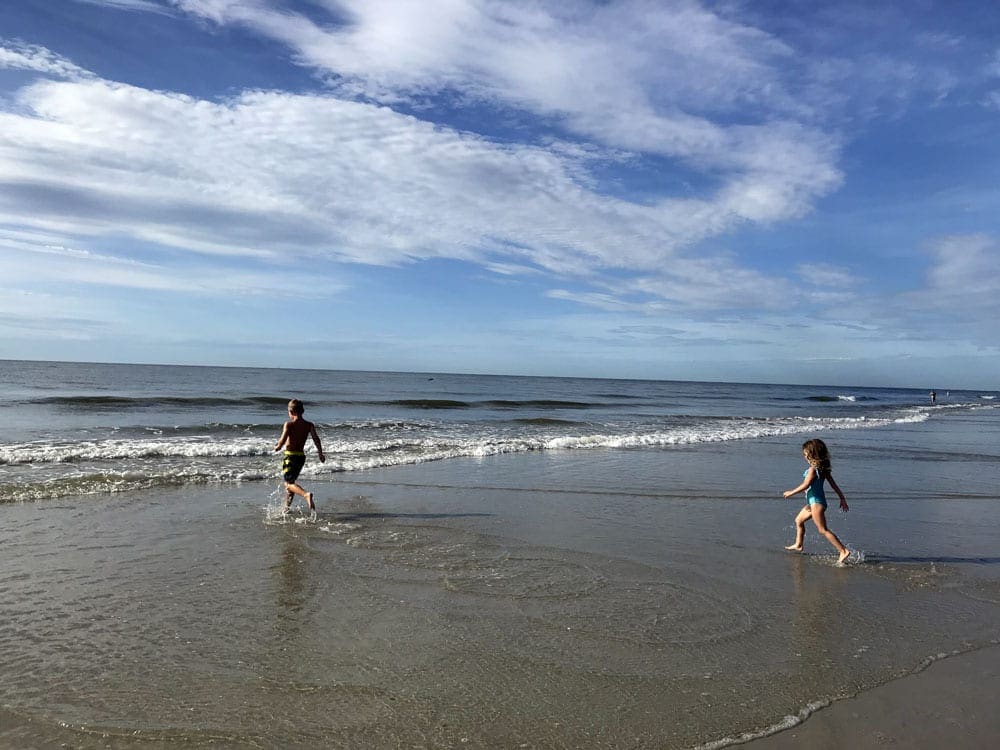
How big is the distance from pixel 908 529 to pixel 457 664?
7750 millimetres

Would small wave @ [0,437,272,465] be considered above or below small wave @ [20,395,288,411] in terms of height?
below

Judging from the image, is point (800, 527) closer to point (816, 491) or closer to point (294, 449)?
point (816, 491)

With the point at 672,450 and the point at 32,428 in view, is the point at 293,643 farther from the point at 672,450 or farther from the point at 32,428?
the point at 32,428

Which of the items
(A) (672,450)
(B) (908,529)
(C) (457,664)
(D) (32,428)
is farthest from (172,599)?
(D) (32,428)

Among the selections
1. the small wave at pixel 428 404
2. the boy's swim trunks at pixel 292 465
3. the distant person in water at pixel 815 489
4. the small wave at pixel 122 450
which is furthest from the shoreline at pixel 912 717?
the small wave at pixel 428 404

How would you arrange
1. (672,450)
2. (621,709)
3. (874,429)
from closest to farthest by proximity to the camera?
(621,709) → (672,450) → (874,429)

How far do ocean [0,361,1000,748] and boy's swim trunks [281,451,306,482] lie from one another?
0.59m

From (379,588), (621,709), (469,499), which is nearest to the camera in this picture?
(621,709)

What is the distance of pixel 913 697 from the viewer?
4410 mm

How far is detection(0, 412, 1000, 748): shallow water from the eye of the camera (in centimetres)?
400

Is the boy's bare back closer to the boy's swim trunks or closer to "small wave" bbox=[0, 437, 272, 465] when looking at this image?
the boy's swim trunks

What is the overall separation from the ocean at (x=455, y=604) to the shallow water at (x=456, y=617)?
3 cm

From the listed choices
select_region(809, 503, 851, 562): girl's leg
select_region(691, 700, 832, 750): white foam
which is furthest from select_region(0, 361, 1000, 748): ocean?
select_region(809, 503, 851, 562): girl's leg

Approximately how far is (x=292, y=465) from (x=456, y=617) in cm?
514
